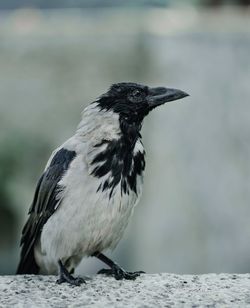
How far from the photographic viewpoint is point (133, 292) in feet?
12.5

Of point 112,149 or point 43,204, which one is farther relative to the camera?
point 43,204

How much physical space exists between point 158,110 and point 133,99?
3955 mm

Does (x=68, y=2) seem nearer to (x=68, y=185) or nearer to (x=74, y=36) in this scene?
(x=74, y=36)

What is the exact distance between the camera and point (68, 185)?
14.0 ft

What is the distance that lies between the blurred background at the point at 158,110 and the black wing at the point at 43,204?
356 cm

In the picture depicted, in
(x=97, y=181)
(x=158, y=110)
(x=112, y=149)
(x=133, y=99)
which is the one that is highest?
(x=158, y=110)

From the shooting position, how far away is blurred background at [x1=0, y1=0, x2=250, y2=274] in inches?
330

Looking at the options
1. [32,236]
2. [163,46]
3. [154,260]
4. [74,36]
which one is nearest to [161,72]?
[163,46]

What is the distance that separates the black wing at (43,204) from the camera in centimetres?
432

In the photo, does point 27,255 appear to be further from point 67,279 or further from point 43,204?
point 67,279

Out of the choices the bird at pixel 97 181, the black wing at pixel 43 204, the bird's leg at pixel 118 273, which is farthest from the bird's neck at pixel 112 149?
the bird's leg at pixel 118 273

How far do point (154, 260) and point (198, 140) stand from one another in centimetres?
111

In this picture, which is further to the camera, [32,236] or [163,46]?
[163,46]

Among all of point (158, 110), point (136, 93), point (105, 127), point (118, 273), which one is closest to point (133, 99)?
point (136, 93)
